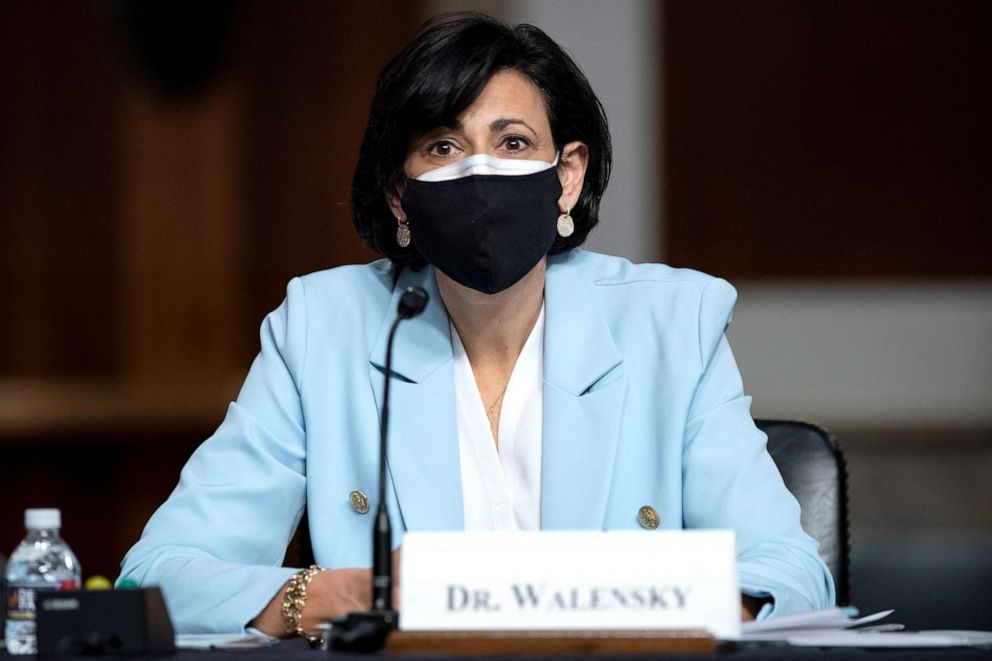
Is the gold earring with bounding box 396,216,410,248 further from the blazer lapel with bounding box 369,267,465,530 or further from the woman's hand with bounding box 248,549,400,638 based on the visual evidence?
the woman's hand with bounding box 248,549,400,638

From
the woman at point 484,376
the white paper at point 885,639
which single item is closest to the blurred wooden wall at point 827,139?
the woman at point 484,376

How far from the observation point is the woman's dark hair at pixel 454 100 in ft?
6.54

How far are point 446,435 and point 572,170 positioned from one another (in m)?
0.48

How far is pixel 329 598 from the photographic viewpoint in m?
1.59

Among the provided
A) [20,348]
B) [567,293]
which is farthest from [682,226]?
[567,293]

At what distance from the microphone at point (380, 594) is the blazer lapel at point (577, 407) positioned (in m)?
0.53

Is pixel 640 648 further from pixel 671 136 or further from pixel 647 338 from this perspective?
pixel 671 136

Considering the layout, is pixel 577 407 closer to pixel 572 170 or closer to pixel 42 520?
pixel 572 170

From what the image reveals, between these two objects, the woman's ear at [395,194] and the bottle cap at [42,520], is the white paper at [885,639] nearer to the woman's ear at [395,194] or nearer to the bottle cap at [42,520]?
the bottle cap at [42,520]

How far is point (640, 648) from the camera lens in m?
1.18

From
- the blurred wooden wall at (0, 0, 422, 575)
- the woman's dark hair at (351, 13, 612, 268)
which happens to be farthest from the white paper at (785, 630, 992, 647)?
the blurred wooden wall at (0, 0, 422, 575)

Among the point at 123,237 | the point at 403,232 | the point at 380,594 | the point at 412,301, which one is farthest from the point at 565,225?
the point at 123,237

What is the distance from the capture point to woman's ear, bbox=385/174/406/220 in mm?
2100

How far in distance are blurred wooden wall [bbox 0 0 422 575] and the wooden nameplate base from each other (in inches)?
150
